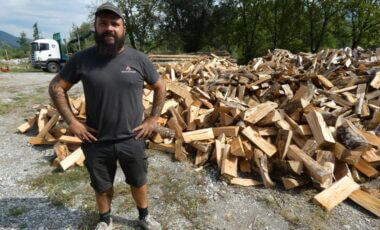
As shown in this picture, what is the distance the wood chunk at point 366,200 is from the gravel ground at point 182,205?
0.07 m

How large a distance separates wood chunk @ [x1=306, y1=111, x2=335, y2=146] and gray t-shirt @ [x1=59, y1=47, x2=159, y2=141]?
8.10ft

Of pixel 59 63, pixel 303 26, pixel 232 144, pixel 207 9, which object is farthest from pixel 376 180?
pixel 303 26

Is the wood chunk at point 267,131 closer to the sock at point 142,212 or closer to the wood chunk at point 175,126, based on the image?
the wood chunk at point 175,126

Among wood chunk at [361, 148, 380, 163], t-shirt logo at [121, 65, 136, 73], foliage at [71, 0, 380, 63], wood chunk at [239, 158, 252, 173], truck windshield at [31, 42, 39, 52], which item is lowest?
wood chunk at [239, 158, 252, 173]

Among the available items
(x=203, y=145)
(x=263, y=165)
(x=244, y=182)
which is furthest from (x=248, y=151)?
(x=203, y=145)

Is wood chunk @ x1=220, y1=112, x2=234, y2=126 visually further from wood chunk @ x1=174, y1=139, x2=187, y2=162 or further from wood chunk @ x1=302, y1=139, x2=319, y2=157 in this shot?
wood chunk @ x1=302, y1=139, x2=319, y2=157

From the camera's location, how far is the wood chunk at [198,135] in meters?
4.59

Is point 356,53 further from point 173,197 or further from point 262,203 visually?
point 173,197

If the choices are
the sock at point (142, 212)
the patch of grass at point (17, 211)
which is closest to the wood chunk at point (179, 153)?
the sock at point (142, 212)

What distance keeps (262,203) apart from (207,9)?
24.8 metres

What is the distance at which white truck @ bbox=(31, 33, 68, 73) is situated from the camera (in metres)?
20.9

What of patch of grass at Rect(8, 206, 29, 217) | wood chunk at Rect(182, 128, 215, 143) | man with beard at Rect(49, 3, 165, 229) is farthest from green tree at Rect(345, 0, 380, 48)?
patch of grass at Rect(8, 206, 29, 217)

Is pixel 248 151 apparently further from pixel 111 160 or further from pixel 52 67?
pixel 52 67

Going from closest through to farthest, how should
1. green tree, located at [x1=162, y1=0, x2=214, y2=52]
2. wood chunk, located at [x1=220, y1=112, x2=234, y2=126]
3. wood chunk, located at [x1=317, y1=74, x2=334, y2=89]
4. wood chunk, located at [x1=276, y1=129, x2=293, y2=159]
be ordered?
wood chunk, located at [x1=276, y1=129, x2=293, y2=159] < wood chunk, located at [x1=220, y1=112, x2=234, y2=126] < wood chunk, located at [x1=317, y1=74, x2=334, y2=89] < green tree, located at [x1=162, y1=0, x2=214, y2=52]
